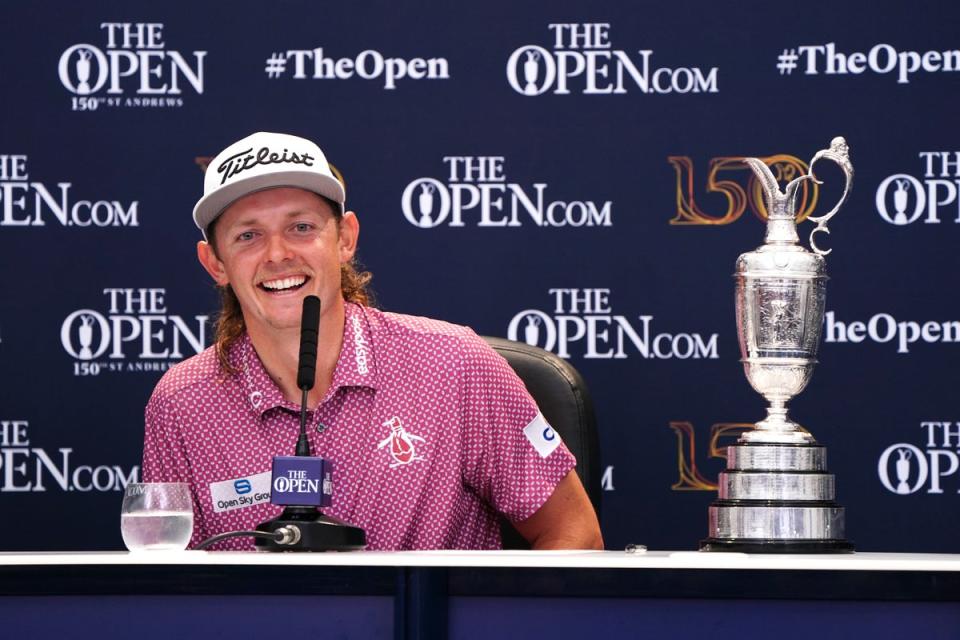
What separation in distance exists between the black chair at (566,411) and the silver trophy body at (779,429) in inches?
24.2

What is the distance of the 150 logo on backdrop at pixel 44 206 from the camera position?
3305 mm

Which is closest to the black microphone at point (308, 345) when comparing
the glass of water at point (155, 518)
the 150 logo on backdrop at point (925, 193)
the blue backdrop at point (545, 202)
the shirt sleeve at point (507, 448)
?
the glass of water at point (155, 518)

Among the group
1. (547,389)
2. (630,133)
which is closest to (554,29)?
(630,133)

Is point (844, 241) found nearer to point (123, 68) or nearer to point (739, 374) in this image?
point (739, 374)

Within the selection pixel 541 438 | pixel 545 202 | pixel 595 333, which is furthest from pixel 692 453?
pixel 541 438

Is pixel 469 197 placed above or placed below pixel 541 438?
above

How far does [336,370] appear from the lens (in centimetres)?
240

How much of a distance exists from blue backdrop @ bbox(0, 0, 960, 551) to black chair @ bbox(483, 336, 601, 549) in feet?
2.35

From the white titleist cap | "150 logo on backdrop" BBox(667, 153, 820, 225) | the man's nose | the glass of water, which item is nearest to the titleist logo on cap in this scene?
the white titleist cap

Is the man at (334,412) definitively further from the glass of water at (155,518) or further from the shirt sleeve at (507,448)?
the glass of water at (155,518)

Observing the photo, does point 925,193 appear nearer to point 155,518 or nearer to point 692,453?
point 692,453

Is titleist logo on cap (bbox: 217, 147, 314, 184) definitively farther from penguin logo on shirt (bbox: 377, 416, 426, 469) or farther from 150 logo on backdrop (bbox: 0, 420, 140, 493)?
150 logo on backdrop (bbox: 0, 420, 140, 493)

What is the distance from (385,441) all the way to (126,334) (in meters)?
1.16

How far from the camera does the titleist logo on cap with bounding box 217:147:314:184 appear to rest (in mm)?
2326
